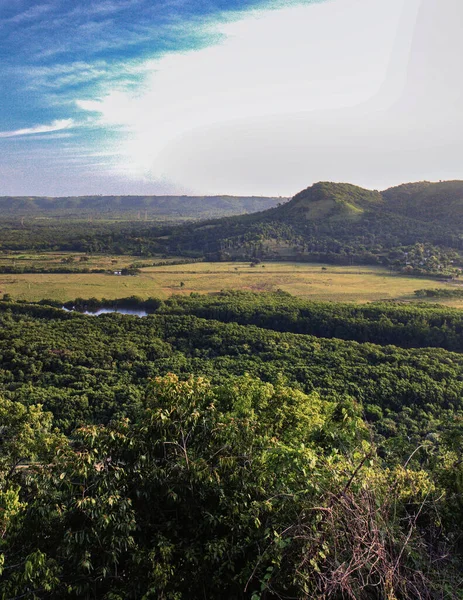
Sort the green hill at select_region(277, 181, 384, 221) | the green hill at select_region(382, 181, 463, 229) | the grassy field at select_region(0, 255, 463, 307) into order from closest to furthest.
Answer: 1. the grassy field at select_region(0, 255, 463, 307)
2. the green hill at select_region(382, 181, 463, 229)
3. the green hill at select_region(277, 181, 384, 221)

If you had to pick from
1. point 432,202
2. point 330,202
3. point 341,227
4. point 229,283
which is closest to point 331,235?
point 341,227

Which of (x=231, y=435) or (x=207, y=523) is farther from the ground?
(x=231, y=435)

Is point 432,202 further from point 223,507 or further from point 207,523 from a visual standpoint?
point 207,523

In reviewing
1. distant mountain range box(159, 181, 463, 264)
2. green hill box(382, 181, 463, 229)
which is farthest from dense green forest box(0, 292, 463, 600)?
green hill box(382, 181, 463, 229)

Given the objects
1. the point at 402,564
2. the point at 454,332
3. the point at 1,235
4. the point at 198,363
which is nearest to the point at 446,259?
the point at 454,332

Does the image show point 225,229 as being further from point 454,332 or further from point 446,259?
point 454,332

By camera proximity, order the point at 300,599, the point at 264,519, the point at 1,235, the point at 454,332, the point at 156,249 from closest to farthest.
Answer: the point at 300,599, the point at 264,519, the point at 454,332, the point at 156,249, the point at 1,235

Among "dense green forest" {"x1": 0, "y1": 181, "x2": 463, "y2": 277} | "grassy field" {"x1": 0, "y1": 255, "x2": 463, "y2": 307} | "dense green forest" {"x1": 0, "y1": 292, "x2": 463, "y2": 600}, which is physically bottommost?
"grassy field" {"x1": 0, "y1": 255, "x2": 463, "y2": 307}

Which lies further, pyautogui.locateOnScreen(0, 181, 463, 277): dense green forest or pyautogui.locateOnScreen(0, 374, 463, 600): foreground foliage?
pyautogui.locateOnScreen(0, 181, 463, 277): dense green forest

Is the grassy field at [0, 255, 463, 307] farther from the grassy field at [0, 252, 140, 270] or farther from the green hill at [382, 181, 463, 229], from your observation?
the green hill at [382, 181, 463, 229]
